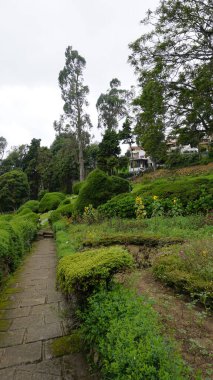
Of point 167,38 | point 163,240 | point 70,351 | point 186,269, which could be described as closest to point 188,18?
point 167,38

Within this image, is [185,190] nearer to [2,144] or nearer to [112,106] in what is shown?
[112,106]

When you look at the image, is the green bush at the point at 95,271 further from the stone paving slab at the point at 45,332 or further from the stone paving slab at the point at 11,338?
the stone paving slab at the point at 11,338

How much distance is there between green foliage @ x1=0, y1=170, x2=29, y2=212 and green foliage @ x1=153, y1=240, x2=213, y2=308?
3517 cm

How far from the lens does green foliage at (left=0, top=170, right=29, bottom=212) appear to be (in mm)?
36562

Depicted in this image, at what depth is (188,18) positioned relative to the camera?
1088cm

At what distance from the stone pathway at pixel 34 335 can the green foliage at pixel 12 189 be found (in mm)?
32878

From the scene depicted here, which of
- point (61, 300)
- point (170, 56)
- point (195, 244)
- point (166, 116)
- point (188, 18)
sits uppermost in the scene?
point (188, 18)

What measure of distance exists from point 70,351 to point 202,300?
4.80ft

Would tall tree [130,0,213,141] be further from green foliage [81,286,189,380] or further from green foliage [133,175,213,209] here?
green foliage [81,286,189,380]

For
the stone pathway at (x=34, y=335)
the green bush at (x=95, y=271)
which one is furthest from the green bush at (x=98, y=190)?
the green bush at (x=95, y=271)

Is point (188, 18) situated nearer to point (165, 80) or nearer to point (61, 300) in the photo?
point (165, 80)

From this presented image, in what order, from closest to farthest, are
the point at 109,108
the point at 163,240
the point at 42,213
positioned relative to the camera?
the point at 163,240 → the point at 42,213 → the point at 109,108

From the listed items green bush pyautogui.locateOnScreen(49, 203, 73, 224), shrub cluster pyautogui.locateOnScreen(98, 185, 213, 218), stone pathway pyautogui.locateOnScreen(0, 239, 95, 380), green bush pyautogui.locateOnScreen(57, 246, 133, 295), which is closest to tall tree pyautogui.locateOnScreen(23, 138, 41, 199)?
green bush pyautogui.locateOnScreen(49, 203, 73, 224)

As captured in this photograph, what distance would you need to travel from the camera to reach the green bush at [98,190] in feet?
44.4
